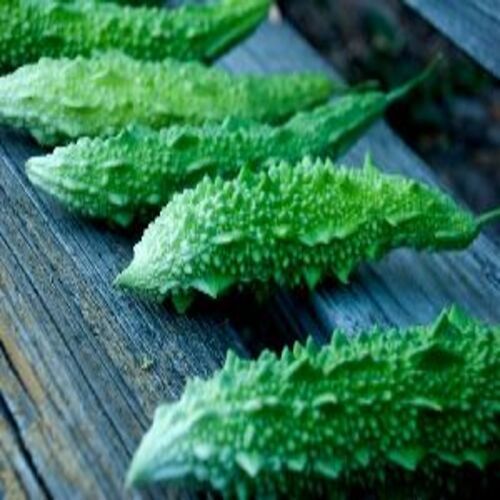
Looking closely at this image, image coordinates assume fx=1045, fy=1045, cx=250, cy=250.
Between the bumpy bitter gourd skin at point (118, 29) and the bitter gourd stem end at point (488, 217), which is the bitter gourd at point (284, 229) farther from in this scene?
the bumpy bitter gourd skin at point (118, 29)

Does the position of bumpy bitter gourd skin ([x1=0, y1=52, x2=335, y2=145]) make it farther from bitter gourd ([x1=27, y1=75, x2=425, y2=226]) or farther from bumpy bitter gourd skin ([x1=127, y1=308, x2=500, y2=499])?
bumpy bitter gourd skin ([x1=127, y1=308, x2=500, y2=499])

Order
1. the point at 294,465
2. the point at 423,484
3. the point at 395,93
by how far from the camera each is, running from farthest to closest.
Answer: the point at 395,93, the point at 423,484, the point at 294,465

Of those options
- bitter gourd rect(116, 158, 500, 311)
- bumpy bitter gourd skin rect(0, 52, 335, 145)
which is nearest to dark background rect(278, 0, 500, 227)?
bumpy bitter gourd skin rect(0, 52, 335, 145)

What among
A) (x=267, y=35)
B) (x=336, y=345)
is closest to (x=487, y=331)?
(x=336, y=345)

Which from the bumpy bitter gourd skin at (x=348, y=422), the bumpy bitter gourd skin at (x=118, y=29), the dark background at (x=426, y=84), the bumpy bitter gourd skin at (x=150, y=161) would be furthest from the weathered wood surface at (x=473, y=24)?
the dark background at (x=426, y=84)

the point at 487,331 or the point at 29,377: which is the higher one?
the point at 487,331

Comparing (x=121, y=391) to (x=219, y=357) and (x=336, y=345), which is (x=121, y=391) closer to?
(x=219, y=357)
